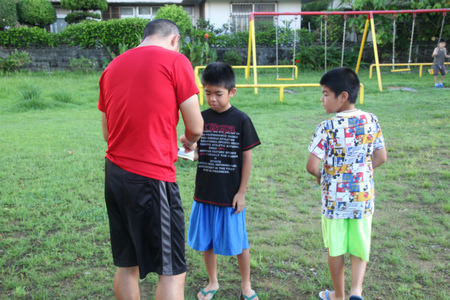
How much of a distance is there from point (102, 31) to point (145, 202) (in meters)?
16.4

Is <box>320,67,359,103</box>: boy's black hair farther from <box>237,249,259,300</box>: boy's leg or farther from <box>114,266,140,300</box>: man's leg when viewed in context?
<box>114,266,140,300</box>: man's leg

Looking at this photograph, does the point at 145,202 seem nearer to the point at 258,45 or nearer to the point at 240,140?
the point at 240,140

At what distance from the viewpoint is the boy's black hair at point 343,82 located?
8.09 ft

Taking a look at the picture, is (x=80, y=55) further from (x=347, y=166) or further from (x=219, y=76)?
(x=347, y=166)

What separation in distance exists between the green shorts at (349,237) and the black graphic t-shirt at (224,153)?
0.66 metres

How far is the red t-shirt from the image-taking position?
200 cm

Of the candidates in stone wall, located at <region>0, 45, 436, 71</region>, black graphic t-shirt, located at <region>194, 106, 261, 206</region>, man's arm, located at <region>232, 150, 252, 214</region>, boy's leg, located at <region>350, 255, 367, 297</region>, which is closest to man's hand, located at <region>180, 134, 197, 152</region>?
black graphic t-shirt, located at <region>194, 106, 261, 206</region>

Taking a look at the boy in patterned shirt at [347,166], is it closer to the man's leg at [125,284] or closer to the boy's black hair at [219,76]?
the boy's black hair at [219,76]

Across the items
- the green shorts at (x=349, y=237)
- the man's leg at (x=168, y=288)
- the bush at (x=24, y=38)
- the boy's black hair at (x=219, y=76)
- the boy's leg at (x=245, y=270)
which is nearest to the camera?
the man's leg at (x=168, y=288)

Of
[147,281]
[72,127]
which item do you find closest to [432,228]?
[147,281]

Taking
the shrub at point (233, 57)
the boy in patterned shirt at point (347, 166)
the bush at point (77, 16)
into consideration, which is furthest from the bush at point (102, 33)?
the boy in patterned shirt at point (347, 166)

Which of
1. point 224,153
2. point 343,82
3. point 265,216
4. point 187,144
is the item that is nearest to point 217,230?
point 224,153

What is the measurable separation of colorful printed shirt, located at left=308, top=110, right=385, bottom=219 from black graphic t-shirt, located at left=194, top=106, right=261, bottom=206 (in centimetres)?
47

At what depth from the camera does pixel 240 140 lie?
Result: 8.79 ft
